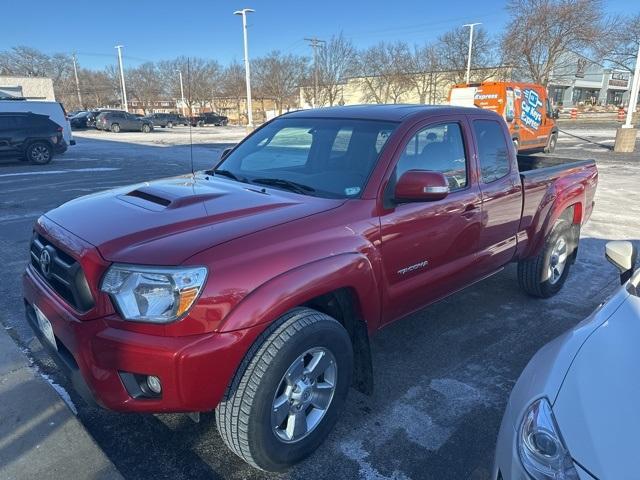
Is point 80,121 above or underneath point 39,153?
above

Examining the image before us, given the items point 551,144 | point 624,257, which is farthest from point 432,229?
point 551,144

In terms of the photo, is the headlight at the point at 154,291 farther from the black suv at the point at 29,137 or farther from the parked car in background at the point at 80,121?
the parked car in background at the point at 80,121

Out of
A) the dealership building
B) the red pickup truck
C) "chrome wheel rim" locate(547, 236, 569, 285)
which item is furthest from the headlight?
the dealership building

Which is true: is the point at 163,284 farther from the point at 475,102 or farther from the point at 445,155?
the point at 475,102

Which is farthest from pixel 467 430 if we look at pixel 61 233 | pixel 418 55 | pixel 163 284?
pixel 418 55

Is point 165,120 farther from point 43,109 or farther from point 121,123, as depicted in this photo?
point 43,109

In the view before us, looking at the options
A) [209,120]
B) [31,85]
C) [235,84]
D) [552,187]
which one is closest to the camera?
[552,187]

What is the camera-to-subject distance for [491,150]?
3936mm

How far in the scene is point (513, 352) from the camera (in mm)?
3758

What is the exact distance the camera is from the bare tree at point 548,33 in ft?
120

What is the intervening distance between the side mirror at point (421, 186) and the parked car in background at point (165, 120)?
159 ft

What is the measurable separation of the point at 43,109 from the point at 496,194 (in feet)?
60.3

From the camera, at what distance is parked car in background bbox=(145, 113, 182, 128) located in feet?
158

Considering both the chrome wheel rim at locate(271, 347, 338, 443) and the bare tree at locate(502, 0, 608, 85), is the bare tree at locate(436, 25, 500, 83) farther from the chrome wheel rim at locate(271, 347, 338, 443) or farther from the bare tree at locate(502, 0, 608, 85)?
the chrome wheel rim at locate(271, 347, 338, 443)
